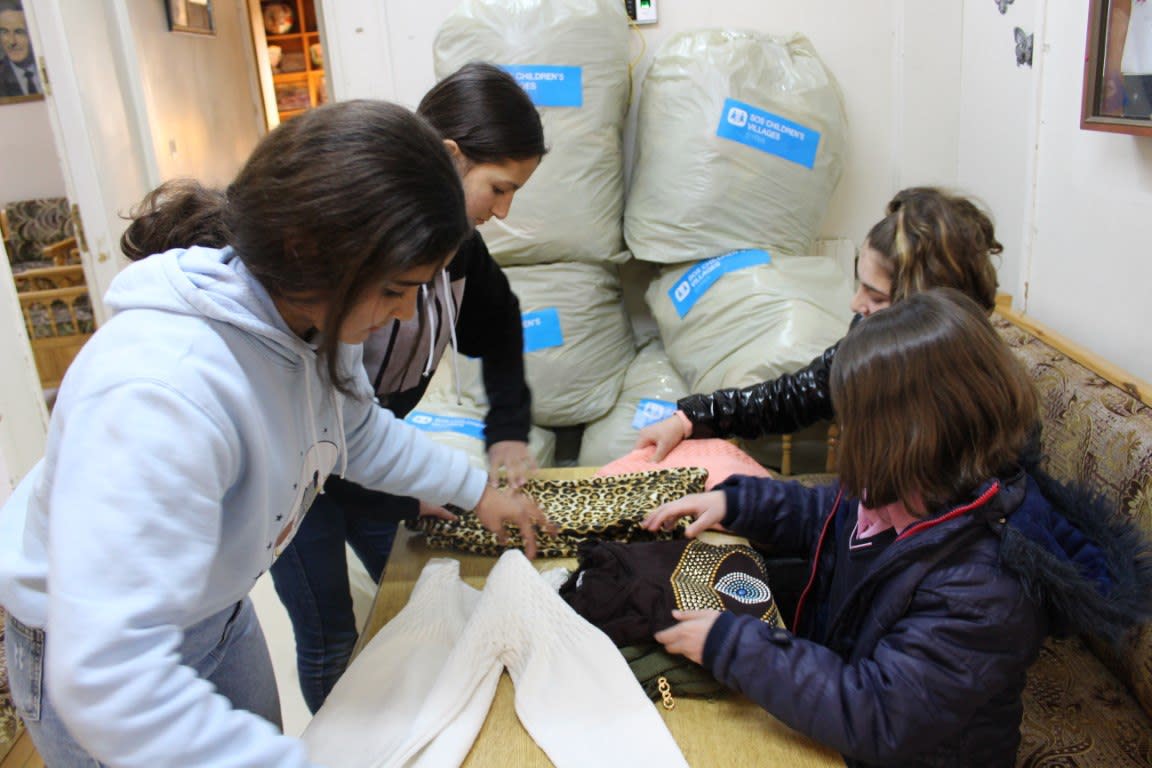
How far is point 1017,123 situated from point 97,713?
6.99 feet

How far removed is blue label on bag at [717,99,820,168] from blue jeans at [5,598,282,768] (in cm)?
176

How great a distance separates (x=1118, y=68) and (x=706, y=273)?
106cm

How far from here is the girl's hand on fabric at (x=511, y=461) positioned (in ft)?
4.27

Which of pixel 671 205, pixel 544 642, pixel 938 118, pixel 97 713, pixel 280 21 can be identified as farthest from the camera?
pixel 280 21

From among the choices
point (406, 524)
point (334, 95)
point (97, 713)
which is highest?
point (334, 95)

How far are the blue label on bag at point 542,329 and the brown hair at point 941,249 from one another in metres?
1.09

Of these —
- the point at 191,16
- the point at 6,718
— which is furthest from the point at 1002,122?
the point at 191,16

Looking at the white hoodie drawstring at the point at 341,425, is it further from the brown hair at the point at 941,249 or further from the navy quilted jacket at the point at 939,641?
the brown hair at the point at 941,249

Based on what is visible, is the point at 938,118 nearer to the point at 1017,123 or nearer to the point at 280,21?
the point at 1017,123

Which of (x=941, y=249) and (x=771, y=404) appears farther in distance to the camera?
(x=771, y=404)

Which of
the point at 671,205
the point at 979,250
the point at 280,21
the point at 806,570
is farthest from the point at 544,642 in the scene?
the point at 280,21

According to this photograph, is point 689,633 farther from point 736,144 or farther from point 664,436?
point 736,144

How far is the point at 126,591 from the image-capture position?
1.85ft

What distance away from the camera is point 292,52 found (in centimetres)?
789
